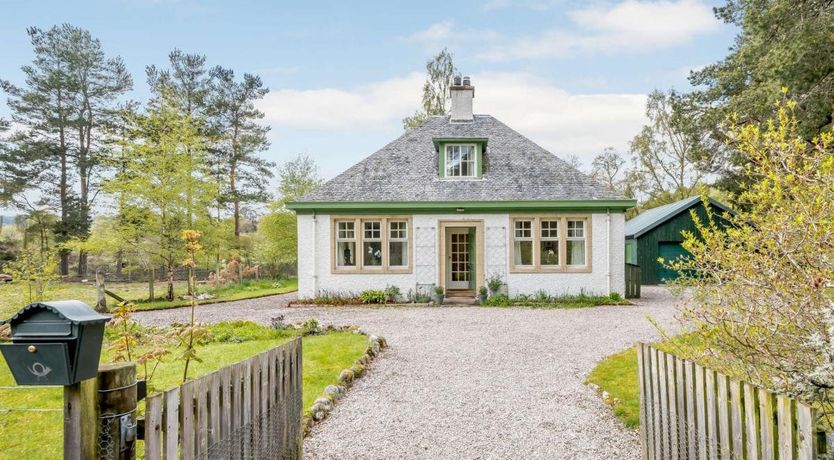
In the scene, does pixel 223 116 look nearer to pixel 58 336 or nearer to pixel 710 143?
pixel 710 143

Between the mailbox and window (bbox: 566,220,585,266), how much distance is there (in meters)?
13.7

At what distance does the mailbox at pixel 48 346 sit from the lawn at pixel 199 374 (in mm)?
521

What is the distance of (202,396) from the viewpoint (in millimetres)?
2166

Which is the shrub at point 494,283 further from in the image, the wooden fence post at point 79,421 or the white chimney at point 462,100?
the wooden fence post at point 79,421

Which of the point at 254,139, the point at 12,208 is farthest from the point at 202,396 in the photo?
the point at 12,208

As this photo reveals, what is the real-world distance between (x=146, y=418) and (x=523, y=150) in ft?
49.5

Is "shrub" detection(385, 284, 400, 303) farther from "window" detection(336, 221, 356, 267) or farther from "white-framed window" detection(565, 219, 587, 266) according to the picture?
"white-framed window" detection(565, 219, 587, 266)

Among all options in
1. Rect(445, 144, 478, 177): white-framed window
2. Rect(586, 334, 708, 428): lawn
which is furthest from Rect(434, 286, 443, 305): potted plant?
Rect(586, 334, 708, 428): lawn

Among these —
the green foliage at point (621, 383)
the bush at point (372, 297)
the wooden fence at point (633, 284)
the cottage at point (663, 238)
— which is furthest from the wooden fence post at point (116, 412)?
the cottage at point (663, 238)

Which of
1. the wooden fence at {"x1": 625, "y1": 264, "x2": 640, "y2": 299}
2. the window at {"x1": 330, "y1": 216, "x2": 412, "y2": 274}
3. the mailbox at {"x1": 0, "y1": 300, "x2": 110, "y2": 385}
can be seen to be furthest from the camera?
the wooden fence at {"x1": 625, "y1": 264, "x2": 640, "y2": 299}

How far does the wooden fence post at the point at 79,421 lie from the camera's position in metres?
1.67

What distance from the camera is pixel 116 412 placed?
183 centimetres

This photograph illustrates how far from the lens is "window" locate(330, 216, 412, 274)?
14062 millimetres

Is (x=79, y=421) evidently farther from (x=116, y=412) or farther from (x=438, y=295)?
(x=438, y=295)
